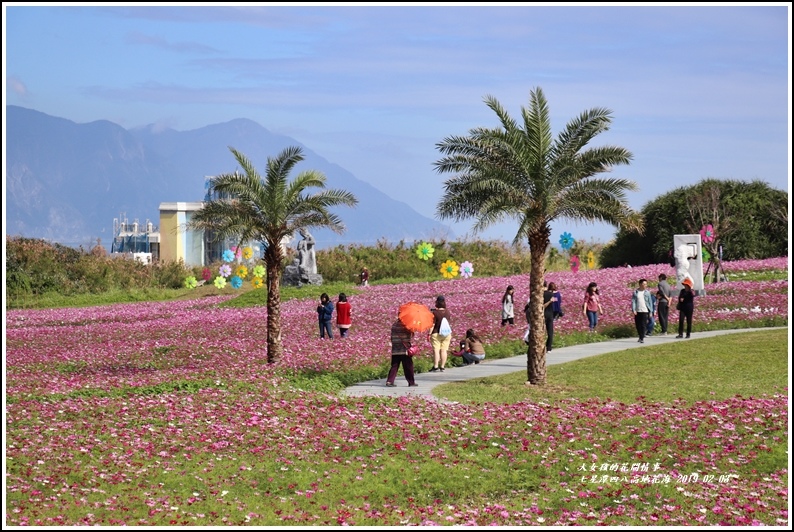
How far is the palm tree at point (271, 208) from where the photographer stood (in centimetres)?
2742

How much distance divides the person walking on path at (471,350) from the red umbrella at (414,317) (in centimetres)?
494

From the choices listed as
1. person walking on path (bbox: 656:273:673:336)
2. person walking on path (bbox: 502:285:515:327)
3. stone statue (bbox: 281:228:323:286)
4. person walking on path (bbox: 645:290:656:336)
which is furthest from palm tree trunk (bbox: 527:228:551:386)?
stone statue (bbox: 281:228:323:286)

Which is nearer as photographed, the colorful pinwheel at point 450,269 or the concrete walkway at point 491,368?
the concrete walkway at point 491,368

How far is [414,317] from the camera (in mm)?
23109

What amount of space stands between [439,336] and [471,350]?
→ 2091 mm

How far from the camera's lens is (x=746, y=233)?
5700 cm

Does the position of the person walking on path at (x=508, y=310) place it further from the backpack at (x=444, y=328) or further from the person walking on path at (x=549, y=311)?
the backpack at (x=444, y=328)

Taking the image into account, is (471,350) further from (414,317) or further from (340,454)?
(340,454)

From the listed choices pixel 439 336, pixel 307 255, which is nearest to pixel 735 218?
pixel 307 255

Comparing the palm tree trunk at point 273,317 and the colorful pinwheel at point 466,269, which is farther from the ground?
the colorful pinwheel at point 466,269

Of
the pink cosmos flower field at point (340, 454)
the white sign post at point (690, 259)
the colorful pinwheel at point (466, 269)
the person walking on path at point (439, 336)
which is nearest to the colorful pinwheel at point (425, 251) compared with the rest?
the colorful pinwheel at point (466, 269)

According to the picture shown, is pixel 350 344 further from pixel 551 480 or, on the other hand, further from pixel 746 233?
pixel 746 233

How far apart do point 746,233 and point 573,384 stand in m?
36.7

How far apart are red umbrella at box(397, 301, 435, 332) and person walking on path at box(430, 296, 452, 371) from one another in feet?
7.25
